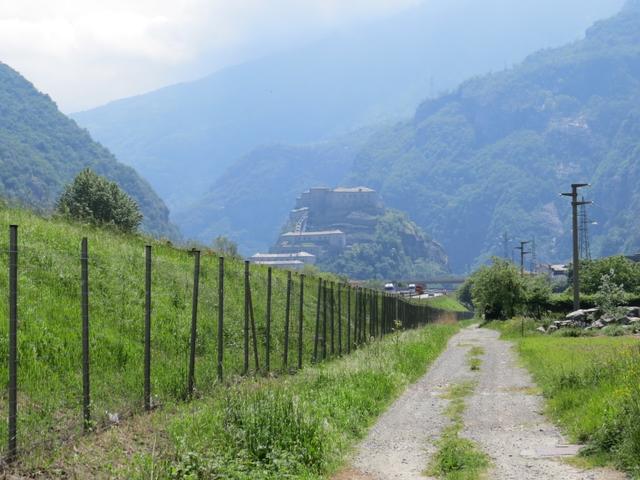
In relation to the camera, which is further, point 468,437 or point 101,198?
point 101,198

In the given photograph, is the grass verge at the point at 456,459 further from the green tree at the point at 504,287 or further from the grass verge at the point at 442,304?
the grass verge at the point at 442,304

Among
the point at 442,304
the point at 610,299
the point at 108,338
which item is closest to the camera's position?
the point at 108,338

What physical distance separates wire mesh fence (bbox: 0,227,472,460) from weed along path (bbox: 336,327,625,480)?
10.7 feet

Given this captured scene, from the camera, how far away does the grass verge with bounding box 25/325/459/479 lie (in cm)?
921

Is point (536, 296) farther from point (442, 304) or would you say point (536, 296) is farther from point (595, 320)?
point (442, 304)

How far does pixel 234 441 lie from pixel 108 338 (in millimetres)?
5887

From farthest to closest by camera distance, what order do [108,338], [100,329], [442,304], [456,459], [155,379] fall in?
1. [442,304]
2. [100,329]
3. [108,338]
4. [155,379]
5. [456,459]

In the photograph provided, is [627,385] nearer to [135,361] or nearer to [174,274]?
[135,361]

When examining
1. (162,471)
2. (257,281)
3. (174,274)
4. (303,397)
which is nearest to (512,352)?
(257,281)

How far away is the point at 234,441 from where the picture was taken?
34.7ft

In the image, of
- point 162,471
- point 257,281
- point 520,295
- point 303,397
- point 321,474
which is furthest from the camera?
point 520,295

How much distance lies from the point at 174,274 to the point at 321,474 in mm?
13956

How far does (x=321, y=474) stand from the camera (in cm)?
1073

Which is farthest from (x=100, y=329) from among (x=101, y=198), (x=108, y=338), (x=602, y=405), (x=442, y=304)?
(x=442, y=304)
